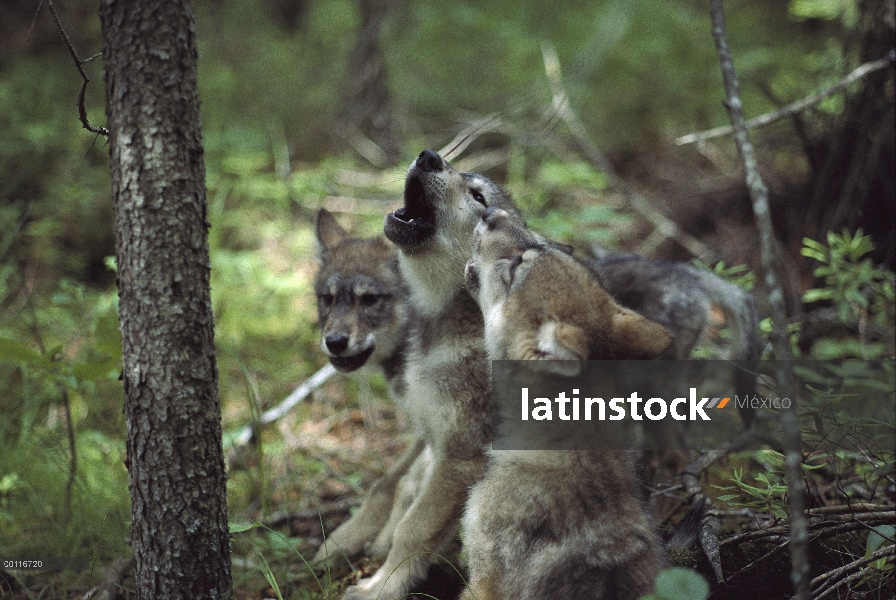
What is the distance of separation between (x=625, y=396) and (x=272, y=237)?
5546 mm

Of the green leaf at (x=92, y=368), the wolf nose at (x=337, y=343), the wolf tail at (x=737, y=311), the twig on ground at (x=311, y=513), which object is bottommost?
the twig on ground at (x=311, y=513)

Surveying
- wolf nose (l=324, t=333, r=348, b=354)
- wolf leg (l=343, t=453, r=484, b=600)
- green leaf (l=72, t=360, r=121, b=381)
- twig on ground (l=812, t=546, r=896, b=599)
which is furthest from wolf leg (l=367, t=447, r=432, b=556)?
twig on ground (l=812, t=546, r=896, b=599)

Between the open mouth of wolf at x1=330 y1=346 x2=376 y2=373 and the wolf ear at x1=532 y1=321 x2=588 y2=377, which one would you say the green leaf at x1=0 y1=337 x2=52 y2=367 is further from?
the wolf ear at x1=532 y1=321 x2=588 y2=377

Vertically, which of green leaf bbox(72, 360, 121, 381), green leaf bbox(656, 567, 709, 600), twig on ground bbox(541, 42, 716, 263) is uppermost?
twig on ground bbox(541, 42, 716, 263)

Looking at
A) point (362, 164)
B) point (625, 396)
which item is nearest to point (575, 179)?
point (362, 164)

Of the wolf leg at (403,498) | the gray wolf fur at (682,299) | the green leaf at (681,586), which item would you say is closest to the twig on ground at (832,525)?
the green leaf at (681,586)

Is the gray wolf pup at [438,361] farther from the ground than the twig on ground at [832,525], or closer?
farther from the ground

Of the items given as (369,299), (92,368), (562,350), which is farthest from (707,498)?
(92,368)

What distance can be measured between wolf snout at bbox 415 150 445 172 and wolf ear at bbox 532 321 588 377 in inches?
49.3

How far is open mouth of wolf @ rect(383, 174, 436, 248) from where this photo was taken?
A: 337 cm

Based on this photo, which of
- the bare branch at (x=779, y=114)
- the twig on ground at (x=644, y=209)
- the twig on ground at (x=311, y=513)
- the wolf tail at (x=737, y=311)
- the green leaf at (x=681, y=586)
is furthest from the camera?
the twig on ground at (x=644, y=209)

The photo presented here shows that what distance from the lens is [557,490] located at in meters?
2.45

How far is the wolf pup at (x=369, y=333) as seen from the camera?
3566mm

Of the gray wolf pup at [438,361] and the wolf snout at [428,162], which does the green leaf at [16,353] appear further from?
the wolf snout at [428,162]
